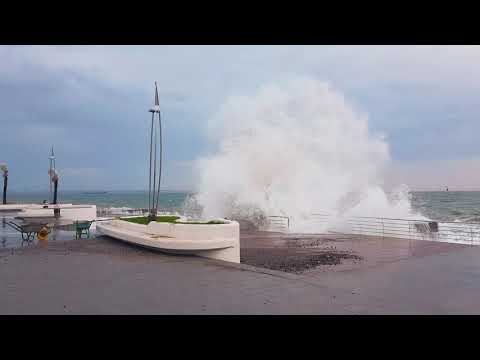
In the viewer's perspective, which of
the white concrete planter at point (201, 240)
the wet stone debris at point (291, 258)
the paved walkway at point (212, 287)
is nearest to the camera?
the paved walkway at point (212, 287)

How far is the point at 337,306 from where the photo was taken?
4.85 metres

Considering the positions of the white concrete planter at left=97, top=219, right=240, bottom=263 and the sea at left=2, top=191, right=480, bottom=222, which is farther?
the sea at left=2, top=191, right=480, bottom=222

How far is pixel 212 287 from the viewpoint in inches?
229

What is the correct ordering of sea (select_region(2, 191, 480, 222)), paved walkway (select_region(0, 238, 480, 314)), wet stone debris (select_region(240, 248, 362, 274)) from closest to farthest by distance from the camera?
1. paved walkway (select_region(0, 238, 480, 314))
2. wet stone debris (select_region(240, 248, 362, 274))
3. sea (select_region(2, 191, 480, 222))

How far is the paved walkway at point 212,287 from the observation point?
→ 187 inches

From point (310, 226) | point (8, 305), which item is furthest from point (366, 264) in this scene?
point (310, 226)

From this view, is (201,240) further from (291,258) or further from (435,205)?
(435,205)

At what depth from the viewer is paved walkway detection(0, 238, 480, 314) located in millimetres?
4746

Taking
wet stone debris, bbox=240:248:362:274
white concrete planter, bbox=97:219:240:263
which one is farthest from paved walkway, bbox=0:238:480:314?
wet stone debris, bbox=240:248:362:274

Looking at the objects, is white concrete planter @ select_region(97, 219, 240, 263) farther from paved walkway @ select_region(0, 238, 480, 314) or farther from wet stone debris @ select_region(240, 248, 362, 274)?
wet stone debris @ select_region(240, 248, 362, 274)

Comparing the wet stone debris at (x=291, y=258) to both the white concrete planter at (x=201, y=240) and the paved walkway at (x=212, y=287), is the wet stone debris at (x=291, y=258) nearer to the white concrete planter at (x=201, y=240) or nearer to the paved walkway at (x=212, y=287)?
the white concrete planter at (x=201, y=240)

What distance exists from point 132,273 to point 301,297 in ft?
10.7

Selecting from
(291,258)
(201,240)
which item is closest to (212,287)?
(201,240)

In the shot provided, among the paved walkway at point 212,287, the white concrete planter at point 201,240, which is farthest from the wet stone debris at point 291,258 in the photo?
the paved walkway at point 212,287
